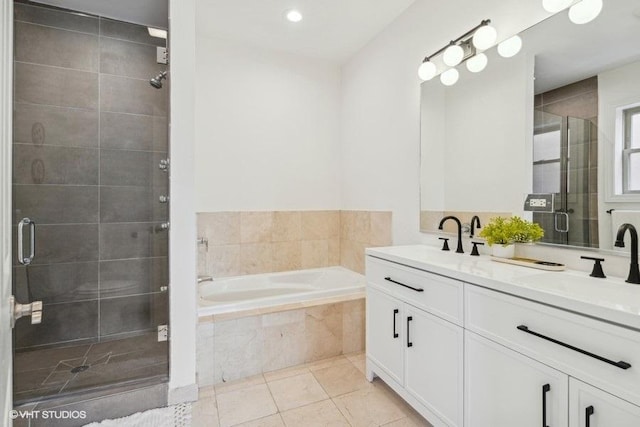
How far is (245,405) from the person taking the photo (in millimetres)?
1794

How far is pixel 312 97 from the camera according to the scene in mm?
3229

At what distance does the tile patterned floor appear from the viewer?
5.44 ft

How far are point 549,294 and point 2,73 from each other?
156cm

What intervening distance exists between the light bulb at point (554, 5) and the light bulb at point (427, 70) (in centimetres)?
72

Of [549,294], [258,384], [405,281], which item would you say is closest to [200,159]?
[258,384]

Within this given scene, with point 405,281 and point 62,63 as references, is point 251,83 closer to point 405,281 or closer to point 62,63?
point 62,63

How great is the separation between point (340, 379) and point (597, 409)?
145cm

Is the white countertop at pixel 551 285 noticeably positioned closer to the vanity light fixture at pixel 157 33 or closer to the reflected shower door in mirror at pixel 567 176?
the reflected shower door in mirror at pixel 567 176

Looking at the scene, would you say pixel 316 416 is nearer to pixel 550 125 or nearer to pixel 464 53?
pixel 550 125

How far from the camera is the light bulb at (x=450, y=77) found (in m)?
2.03

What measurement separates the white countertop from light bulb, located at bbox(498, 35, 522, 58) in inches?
44.2

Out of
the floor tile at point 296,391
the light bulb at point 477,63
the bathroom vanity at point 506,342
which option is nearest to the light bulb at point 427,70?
the light bulb at point 477,63

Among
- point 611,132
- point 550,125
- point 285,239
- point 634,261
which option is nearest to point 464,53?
point 550,125

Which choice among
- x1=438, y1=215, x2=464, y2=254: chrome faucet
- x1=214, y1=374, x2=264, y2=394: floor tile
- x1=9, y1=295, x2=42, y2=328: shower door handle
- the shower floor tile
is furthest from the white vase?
the shower floor tile
